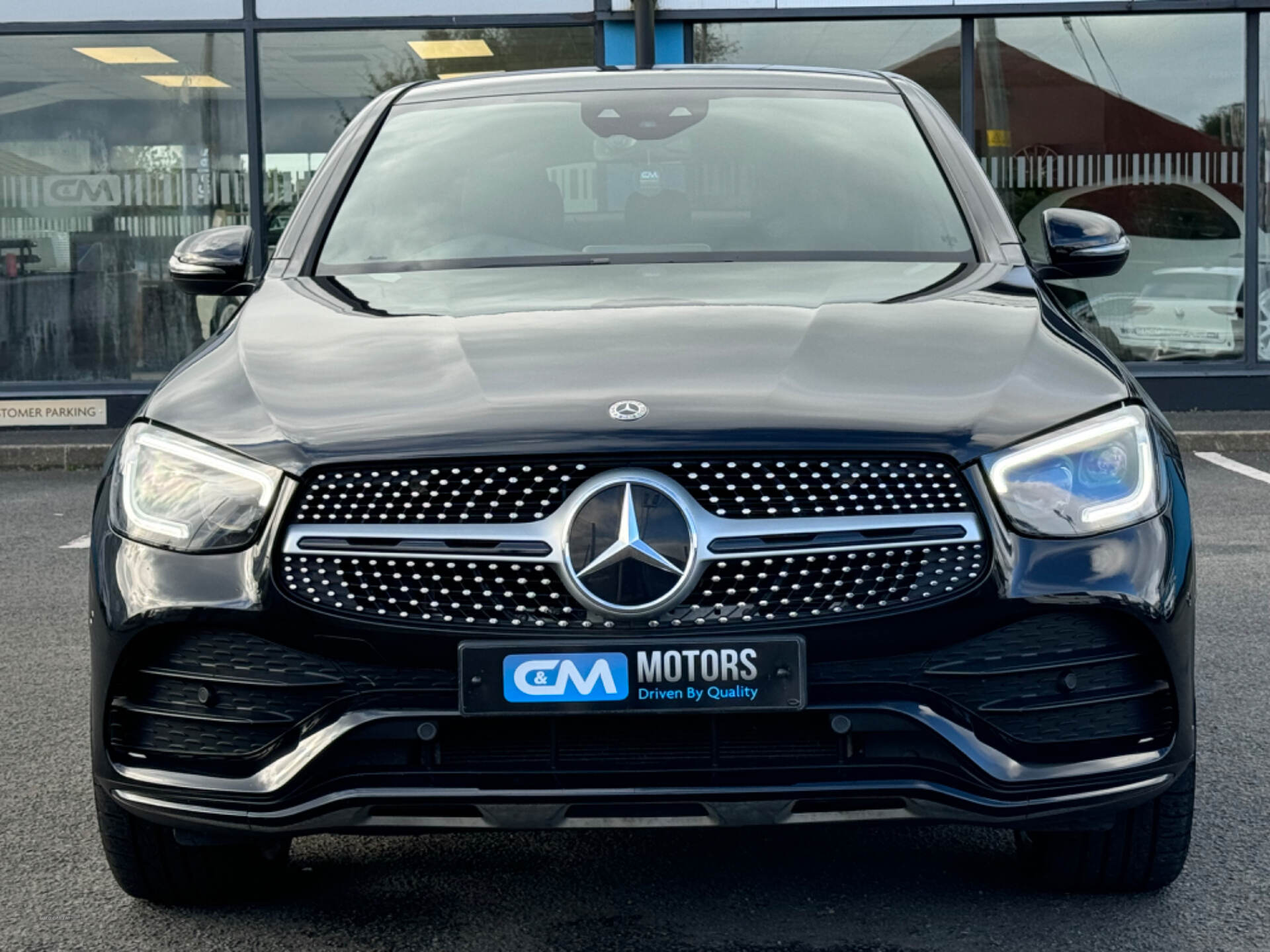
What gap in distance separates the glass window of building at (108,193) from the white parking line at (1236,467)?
678 centimetres

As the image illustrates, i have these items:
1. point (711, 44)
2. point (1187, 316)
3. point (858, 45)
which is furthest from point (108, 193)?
point (1187, 316)

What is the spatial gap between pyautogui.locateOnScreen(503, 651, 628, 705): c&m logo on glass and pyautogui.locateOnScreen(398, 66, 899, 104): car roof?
6.92 ft

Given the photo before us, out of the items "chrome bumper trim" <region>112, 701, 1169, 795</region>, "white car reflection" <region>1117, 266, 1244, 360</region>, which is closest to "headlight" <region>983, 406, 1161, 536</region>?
"chrome bumper trim" <region>112, 701, 1169, 795</region>

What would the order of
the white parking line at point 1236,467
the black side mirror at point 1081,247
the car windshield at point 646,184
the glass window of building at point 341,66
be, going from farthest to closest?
Result: 1. the glass window of building at point 341,66
2. the white parking line at point 1236,467
3. the black side mirror at point 1081,247
4. the car windshield at point 646,184

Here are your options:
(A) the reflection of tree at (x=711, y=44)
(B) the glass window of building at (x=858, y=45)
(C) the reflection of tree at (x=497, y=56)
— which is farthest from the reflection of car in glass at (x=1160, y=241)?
(C) the reflection of tree at (x=497, y=56)

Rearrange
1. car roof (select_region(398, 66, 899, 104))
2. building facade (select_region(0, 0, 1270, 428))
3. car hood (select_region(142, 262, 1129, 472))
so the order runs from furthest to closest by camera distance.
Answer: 1. building facade (select_region(0, 0, 1270, 428))
2. car roof (select_region(398, 66, 899, 104))
3. car hood (select_region(142, 262, 1129, 472))

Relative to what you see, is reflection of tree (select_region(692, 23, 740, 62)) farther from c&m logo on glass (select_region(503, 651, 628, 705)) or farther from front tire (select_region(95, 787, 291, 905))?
c&m logo on glass (select_region(503, 651, 628, 705))

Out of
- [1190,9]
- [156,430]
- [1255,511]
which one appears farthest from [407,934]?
[1190,9]

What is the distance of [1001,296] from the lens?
3271 millimetres

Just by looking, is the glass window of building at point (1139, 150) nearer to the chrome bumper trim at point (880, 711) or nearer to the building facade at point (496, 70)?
the building facade at point (496, 70)

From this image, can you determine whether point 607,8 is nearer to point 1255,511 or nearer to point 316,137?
point 316,137

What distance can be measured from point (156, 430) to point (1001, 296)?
1525mm

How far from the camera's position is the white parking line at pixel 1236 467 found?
952cm

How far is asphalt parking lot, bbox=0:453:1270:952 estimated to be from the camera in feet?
9.66
